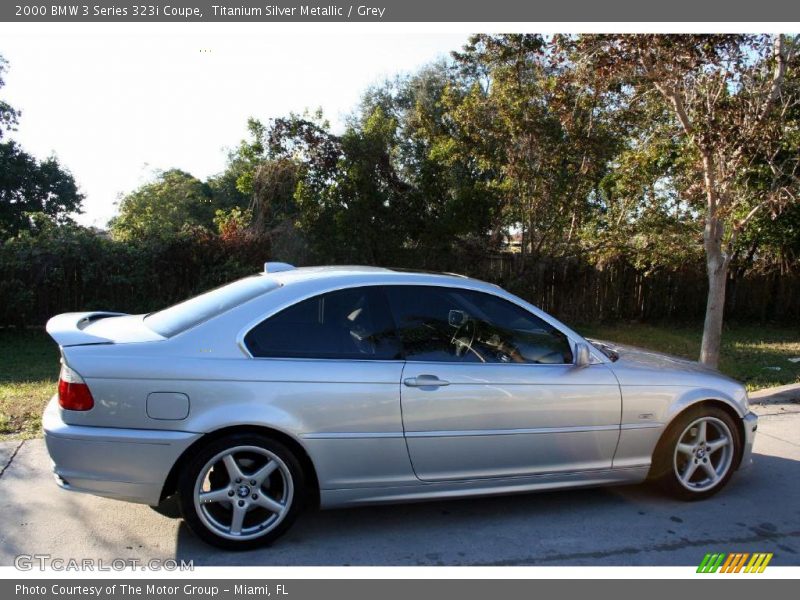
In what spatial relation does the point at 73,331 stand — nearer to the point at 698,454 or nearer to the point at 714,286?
the point at 698,454

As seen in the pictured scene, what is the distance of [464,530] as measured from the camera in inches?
164

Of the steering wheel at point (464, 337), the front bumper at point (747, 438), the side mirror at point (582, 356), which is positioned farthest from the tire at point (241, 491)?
the front bumper at point (747, 438)

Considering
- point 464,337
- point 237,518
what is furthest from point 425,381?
point 237,518

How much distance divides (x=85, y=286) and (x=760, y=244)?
14479 millimetres

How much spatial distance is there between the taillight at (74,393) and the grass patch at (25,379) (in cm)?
261

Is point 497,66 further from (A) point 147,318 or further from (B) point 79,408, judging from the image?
(B) point 79,408

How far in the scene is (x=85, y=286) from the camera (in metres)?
11.6

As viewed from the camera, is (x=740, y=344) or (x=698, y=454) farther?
(x=740, y=344)

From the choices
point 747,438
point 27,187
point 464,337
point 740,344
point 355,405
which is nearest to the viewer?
point 355,405

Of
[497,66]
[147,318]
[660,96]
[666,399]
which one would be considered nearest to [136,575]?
[147,318]

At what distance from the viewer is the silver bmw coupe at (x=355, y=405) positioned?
3.66 meters

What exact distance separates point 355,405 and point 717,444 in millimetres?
2655

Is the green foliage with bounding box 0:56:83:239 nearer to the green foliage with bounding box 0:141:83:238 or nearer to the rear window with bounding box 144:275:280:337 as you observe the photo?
the green foliage with bounding box 0:141:83:238

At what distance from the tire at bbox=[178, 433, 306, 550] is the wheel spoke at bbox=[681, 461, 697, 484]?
103 inches
